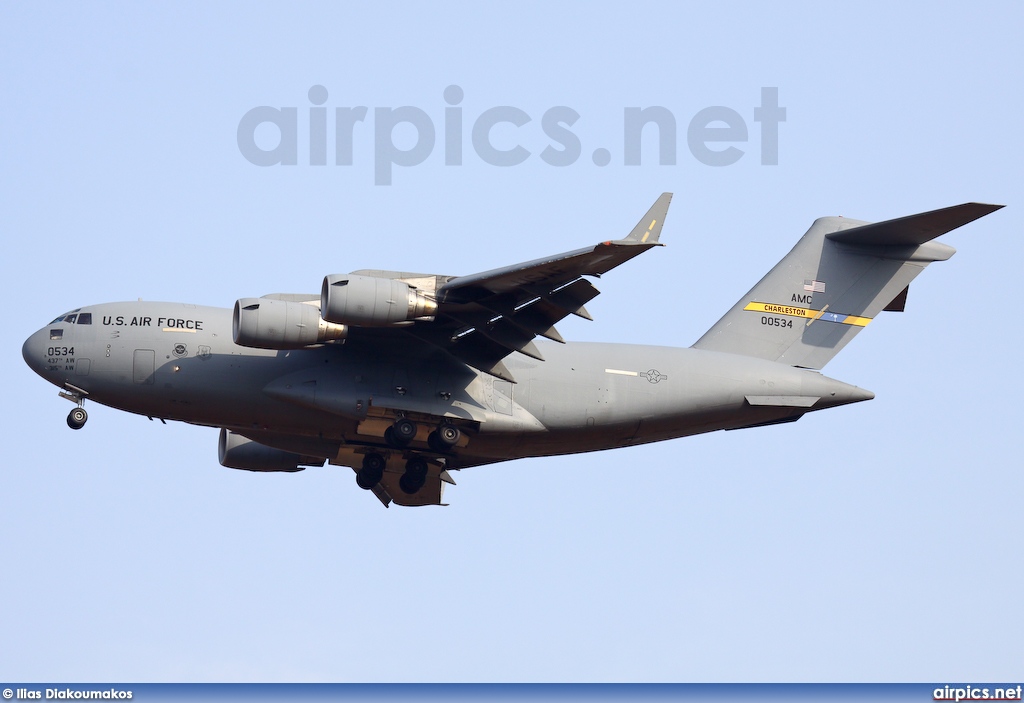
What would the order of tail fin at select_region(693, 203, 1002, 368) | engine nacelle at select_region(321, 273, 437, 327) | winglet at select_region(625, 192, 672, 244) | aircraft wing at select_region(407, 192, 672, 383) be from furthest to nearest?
1. tail fin at select_region(693, 203, 1002, 368)
2. engine nacelle at select_region(321, 273, 437, 327)
3. aircraft wing at select_region(407, 192, 672, 383)
4. winglet at select_region(625, 192, 672, 244)

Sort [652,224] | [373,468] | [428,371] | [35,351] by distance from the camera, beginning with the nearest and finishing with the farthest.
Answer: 1. [652,224]
2. [35,351]
3. [428,371]
4. [373,468]

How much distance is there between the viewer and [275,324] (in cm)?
1439

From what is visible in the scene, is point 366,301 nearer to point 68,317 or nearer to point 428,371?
point 428,371

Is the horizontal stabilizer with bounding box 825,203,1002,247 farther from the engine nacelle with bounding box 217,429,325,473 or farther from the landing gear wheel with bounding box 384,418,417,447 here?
the engine nacelle with bounding box 217,429,325,473

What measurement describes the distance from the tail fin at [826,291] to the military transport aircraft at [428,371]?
74mm

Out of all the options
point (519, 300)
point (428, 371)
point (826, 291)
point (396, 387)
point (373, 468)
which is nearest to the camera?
point (519, 300)

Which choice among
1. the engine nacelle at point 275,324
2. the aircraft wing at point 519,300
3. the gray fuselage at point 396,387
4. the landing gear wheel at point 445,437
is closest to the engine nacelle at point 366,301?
the engine nacelle at point 275,324

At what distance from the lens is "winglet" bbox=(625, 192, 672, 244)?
13891 millimetres

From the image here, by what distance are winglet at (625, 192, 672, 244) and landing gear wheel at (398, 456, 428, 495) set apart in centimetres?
467

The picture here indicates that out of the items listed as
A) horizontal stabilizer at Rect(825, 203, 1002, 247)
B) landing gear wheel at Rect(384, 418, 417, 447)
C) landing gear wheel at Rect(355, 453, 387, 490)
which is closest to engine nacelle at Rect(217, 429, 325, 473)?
landing gear wheel at Rect(355, 453, 387, 490)

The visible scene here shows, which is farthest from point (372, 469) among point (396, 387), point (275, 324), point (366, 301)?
point (366, 301)

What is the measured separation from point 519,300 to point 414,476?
133 inches

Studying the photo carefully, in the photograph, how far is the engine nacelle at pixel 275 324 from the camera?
14320 mm

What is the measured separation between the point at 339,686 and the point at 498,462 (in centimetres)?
388
